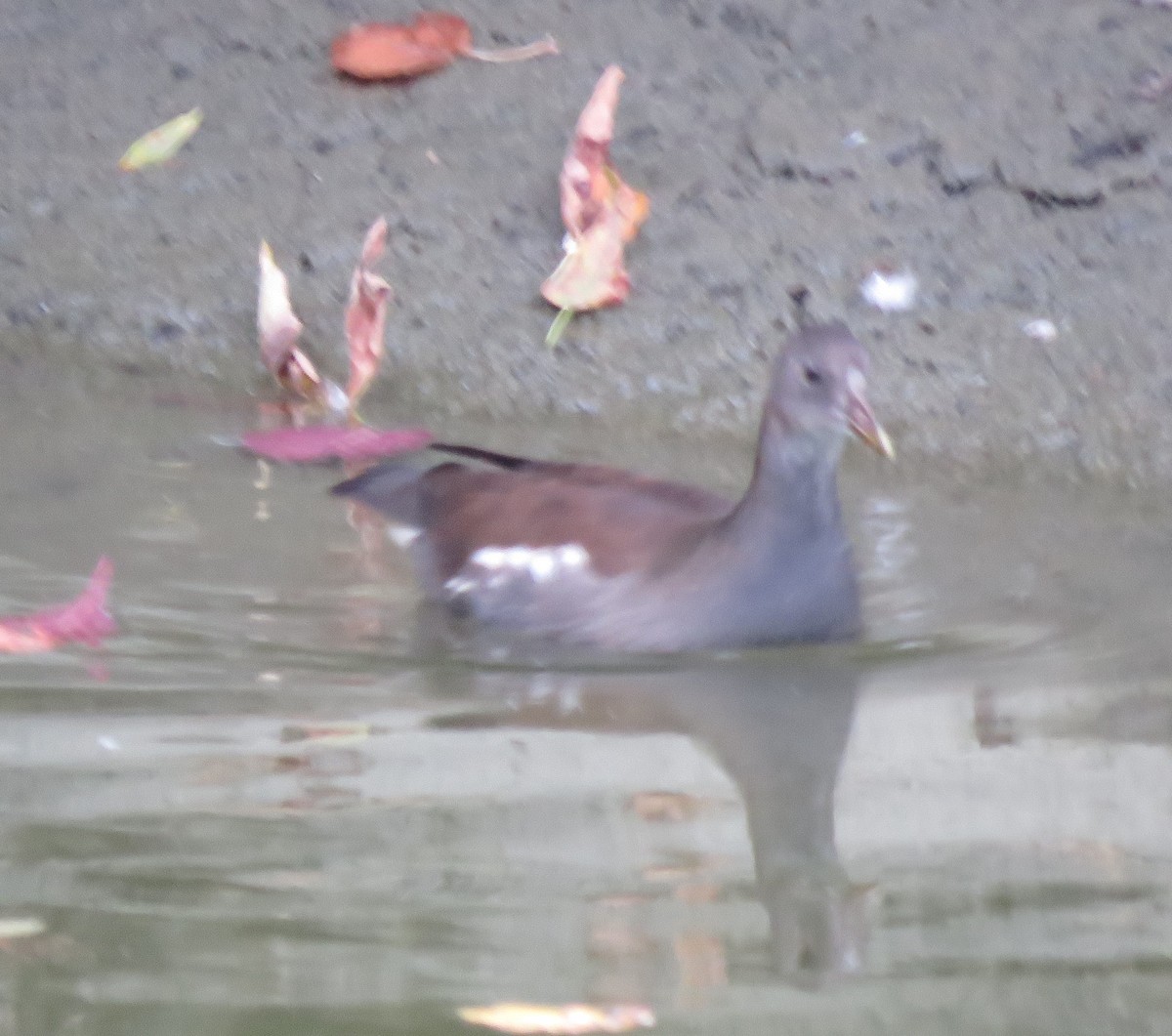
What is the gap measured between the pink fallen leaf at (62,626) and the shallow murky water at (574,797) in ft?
0.20

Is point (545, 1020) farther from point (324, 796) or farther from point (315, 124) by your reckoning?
point (315, 124)

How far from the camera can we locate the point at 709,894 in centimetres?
317

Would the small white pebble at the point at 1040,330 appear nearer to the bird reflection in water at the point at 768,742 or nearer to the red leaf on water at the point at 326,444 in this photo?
the red leaf on water at the point at 326,444

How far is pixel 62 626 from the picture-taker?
14.6ft

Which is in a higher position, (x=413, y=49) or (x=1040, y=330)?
(x=413, y=49)

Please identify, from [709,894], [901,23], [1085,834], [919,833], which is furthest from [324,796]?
[901,23]

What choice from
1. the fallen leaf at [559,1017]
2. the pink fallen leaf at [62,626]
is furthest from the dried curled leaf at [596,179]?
the fallen leaf at [559,1017]

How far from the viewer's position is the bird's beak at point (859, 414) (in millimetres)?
4523

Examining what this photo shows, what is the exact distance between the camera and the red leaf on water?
5676mm

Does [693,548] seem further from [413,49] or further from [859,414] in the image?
[413,49]

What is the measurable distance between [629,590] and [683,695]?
0.42 meters

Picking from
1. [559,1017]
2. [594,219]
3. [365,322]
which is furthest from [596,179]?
[559,1017]

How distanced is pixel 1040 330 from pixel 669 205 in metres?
1.17

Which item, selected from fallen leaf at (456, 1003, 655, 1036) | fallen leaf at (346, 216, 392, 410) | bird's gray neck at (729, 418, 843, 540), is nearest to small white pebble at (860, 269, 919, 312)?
fallen leaf at (346, 216, 392, 410)
